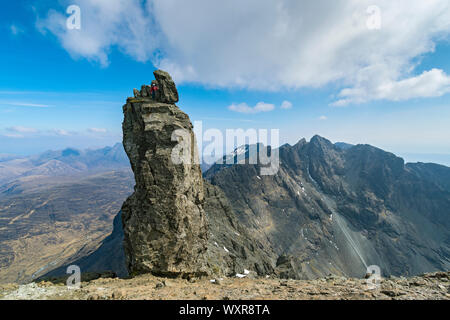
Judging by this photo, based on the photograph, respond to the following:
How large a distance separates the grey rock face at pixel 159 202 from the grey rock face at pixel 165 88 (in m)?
1.55

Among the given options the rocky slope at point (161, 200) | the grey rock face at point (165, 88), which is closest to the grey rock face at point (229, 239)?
the rocky slope at point (161, 200)

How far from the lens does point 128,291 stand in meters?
14.6

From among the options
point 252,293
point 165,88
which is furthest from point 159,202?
point 165,88

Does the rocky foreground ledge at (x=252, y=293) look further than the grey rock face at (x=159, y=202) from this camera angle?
No

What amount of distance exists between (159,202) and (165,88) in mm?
15084

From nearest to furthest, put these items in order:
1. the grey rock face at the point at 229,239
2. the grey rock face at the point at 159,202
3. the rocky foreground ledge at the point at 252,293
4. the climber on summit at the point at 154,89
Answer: the rocky foreground ledge at the point at 252,293 → the grey rock face at the point at 159,202 → the climber on summit at the point at 154,89 → the grey rock face at the point at 229,239

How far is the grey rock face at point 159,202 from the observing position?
21328 mm

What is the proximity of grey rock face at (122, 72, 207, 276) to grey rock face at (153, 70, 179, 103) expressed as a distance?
1.55 metres

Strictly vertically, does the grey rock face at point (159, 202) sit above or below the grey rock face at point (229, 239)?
above

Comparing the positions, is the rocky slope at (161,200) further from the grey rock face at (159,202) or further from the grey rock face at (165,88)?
the grey rock face at (165,88)

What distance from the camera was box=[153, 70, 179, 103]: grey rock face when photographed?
26.9 m

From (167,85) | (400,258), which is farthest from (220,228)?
(400,258)

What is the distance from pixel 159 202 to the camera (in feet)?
72.9
